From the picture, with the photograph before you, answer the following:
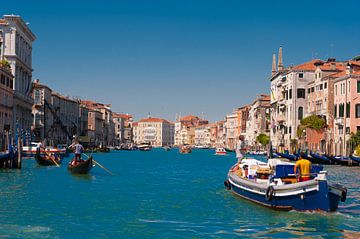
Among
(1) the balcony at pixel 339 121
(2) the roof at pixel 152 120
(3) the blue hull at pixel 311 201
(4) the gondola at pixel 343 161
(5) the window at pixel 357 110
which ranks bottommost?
(3) the blue hull at pixel 311 201

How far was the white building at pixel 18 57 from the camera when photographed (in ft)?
142

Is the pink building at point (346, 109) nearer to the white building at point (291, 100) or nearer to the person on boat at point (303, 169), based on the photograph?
the white building at point (291, 100)

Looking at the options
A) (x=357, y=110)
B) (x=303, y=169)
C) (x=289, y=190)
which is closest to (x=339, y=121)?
(x=357, y=110)

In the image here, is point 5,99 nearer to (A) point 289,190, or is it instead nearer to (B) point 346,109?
(B) point 346,109

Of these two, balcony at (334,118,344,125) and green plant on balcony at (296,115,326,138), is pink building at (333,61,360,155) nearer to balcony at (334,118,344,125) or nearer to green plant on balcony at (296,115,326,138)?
balcony at (334,118,344,125)

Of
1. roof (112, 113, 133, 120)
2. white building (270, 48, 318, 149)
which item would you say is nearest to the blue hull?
white building (270, 48, 318, 149)

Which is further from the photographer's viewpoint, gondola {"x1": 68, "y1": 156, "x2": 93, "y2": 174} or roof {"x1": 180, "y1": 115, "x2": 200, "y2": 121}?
roof {"x1": 180, "y1": 115, "x2": 200, "y2": 121}

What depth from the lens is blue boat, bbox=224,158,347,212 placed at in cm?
1035

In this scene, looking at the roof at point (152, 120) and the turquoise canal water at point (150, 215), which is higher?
the roof at point (152, 120)

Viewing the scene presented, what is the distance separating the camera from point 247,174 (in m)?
13.7

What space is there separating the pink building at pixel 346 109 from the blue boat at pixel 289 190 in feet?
70.5

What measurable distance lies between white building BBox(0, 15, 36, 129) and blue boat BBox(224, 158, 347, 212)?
30.5 metres

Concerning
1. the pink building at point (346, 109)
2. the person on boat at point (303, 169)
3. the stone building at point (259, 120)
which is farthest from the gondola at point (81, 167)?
the stone building at point (259, 120)

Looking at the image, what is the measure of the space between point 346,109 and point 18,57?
23.6 metres
